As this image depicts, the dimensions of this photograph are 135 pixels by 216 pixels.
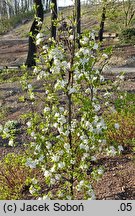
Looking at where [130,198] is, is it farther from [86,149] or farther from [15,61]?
[15,61]

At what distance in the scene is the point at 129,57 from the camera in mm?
18938

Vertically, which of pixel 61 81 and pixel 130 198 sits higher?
pixel 61 81

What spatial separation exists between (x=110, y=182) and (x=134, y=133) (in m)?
1.30

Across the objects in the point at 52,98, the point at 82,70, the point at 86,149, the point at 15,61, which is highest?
the point at 82,70

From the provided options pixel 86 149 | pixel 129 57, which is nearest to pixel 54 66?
pixel 86 149

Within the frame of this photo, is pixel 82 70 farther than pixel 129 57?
No

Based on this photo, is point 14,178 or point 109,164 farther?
point 109,164

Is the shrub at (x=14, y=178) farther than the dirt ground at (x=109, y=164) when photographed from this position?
Yes

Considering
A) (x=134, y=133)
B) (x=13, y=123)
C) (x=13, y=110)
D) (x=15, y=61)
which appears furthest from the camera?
(x=15, y=61)

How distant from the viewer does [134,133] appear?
22.9 feet

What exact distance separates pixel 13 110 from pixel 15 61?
13.5 m

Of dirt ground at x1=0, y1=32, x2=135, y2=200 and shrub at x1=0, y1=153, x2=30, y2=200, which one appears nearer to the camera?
dirt ground at x1=0, y1=32, x2=135, y2=200

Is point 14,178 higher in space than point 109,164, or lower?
lower

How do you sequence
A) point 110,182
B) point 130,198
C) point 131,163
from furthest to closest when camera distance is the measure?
point 131,163 < point 110,182 < point 130,198
